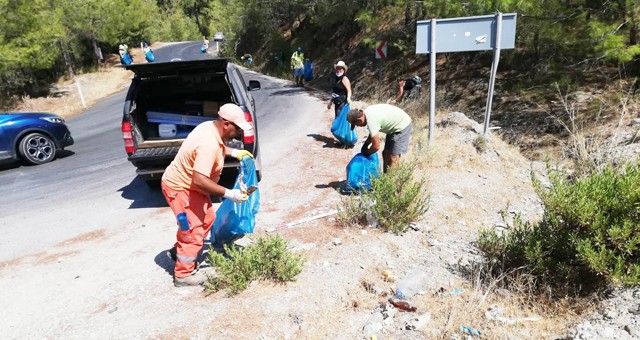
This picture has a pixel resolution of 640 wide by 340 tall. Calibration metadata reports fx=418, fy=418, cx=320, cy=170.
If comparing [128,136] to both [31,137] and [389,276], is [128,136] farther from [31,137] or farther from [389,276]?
[31,137]

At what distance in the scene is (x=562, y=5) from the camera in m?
8.66

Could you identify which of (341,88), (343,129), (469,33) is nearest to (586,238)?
(469,33)

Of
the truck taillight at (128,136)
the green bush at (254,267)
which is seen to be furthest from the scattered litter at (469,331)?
the truck taillight at (128,136)

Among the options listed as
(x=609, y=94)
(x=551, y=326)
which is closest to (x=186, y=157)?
(x=551, y=326)

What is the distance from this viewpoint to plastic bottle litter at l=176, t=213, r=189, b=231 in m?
3.62

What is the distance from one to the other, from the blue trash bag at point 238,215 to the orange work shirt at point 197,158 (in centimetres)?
29

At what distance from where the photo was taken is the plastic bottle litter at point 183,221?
362 cm

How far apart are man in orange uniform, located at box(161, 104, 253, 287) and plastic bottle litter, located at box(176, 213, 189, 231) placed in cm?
4

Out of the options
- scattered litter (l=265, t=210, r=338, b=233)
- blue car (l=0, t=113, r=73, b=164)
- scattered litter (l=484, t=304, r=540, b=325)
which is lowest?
scattered litter (l=265, t=210, r=338, b=233)

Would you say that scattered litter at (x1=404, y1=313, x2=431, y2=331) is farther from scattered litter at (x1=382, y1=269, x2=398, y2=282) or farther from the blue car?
the blue car

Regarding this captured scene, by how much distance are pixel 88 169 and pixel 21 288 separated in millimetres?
4725

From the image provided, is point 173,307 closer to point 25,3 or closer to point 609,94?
point 609,94

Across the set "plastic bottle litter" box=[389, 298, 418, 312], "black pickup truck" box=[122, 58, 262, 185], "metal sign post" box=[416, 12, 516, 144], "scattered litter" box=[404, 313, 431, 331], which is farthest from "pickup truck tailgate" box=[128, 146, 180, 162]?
"metal sign post" box=[416, 12, 516, 144]

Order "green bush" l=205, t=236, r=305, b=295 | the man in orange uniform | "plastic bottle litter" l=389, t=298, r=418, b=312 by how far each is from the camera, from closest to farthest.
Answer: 1. "plastic bottle litter" l=389, t=298, r=418, b=312
2. the man in orange uniform
3. "green bush" l=205, t=236, r=305, b=295
